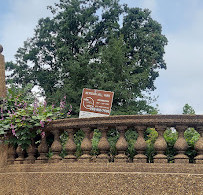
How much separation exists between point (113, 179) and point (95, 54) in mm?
22072

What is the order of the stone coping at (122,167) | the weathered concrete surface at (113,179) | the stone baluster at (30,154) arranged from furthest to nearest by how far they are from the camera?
the stone baluster at (30,154) < the stone coping at (122,167) < the weathered concrete surface at (113,179)

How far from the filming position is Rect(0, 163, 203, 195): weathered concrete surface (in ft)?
14.7

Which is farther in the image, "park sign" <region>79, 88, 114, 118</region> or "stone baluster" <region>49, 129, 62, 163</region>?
"park sign" <region>79, 88, 114, 118</region>

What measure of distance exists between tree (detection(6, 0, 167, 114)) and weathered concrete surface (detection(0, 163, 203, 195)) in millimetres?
17971

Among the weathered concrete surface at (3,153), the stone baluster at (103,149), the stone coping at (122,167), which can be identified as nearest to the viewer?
the stone coping at (122,167)

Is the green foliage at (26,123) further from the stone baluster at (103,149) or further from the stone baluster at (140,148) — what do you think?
the stone baluster at (140,148)

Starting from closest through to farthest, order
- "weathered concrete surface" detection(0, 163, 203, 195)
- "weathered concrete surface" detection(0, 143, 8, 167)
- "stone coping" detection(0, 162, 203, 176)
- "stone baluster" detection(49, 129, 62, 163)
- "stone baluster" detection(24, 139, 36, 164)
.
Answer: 1. "weathered concrete surface" detection(0, 163, 203, 195)
2. "stone coping" detection(0, 162, 203, 176)
3. "stone baluster" detection(49, 129, 62, 163)
4. "stone baluster" detection(24, 139, 36, 164)
5. "weathered concrete surface" detection(0, 143, 8, 167)

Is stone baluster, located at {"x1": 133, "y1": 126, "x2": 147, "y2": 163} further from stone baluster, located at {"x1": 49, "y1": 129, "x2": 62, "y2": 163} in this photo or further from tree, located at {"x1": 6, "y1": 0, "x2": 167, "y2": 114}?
tree, located at {"x1": 6, "y1": 0, "x2": 167, "y2": 114}

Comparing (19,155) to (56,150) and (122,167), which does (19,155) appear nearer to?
(56,150)

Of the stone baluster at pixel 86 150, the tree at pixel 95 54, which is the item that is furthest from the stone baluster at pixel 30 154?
the tree at pixel 95 54

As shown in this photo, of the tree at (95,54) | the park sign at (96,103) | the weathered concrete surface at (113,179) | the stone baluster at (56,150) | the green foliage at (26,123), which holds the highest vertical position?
the tree at (95,54)

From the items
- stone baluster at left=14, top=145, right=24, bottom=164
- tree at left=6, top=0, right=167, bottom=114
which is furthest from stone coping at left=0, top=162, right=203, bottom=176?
tree at left=6, top=0, right=167, bottom=114

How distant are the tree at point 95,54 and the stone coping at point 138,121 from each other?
712 inches

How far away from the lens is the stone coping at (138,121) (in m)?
4.82
